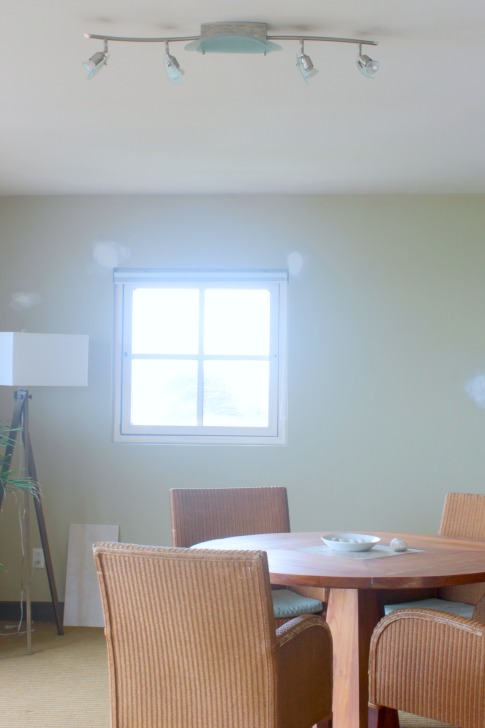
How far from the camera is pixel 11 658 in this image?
4.60 metres

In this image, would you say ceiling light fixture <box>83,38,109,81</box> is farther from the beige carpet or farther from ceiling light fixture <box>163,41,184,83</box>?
the beige carpet

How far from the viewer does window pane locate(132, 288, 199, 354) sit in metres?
5.40

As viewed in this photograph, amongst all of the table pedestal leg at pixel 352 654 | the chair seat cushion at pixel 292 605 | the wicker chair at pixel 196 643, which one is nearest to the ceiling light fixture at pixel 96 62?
the wicker chair at pixel 196 643

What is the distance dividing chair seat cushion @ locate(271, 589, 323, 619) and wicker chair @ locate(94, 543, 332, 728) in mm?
954

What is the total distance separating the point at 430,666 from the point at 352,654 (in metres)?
0.46

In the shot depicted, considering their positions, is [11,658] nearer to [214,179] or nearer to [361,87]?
[214,179]

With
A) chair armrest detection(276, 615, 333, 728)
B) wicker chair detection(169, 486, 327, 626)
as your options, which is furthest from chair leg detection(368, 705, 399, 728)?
wicker chair detection(169, 486, 327, 626)

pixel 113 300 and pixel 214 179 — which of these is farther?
pixel 113 300

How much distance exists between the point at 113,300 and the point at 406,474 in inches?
79.8

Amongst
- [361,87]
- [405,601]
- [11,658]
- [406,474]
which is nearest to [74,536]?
[11,658]

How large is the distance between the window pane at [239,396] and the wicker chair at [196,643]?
2891 mm

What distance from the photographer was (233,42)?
2934mm

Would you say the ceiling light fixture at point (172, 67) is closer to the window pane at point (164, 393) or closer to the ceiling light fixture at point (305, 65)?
the ceiling light fixture at point (305, 65)

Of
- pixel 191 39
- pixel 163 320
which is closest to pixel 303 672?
pixel 191 39
